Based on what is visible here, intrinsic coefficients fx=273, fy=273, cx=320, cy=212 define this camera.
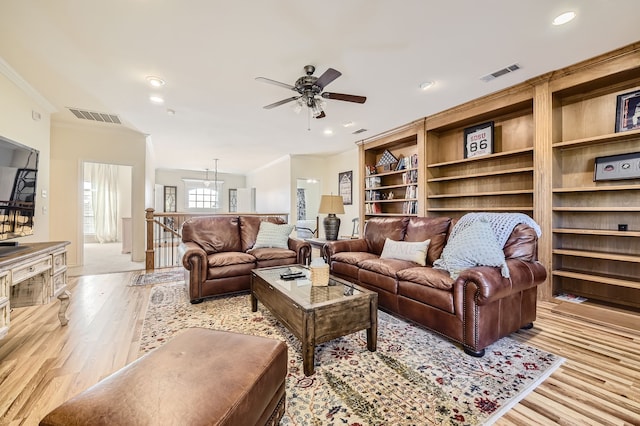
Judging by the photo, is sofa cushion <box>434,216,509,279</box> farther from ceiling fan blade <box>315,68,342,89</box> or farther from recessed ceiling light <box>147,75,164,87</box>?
recessed ceiling light <box>147,75,164,87</box>

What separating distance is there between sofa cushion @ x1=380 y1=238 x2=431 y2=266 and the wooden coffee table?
Result: 954 millimetres

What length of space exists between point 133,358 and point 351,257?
7.19 feet

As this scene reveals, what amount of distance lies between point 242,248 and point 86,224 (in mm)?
7307

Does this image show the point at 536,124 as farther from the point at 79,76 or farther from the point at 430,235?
the point at 79,76

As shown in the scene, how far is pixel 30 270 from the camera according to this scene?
1952mm

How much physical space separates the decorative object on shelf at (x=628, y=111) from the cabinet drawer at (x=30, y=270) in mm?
5314

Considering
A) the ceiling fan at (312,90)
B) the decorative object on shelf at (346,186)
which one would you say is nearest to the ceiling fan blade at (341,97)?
the ceiling fan at (312,90)

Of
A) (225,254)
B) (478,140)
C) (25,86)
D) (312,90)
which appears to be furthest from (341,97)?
(25,86)

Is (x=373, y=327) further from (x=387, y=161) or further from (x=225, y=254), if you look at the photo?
(x=387, y=161)

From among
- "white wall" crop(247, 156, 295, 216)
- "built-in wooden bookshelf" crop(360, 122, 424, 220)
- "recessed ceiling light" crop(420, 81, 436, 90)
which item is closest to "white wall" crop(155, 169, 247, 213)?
"white wall" crop(247, 156, 295, 216)

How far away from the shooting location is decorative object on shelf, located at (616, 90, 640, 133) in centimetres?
272

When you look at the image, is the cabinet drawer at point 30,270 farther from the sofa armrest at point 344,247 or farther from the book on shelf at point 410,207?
the book on shelf at point 410,207

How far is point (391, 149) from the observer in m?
5.74

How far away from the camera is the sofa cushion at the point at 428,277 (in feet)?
6.98
